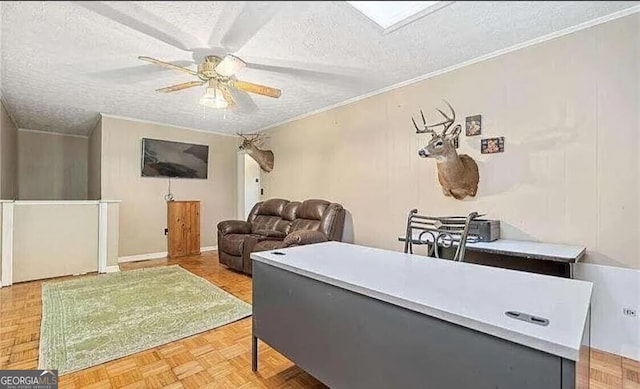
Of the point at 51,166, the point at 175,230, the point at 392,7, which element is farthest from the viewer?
the point at 51,166

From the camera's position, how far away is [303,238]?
11.1 ft

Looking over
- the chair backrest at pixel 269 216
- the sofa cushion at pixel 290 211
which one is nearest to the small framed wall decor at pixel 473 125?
the sofa cushion at pixel 290 211

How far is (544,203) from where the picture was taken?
7.72ft

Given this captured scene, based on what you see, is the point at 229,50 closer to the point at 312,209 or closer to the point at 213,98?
the point at 213,98

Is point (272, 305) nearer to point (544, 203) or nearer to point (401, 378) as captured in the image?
point (401, 378)

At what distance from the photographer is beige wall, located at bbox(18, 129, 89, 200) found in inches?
228

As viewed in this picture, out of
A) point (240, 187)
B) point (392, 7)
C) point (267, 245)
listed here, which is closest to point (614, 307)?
point (392, 7)

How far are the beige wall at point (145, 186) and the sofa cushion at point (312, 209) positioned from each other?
7.70 feet

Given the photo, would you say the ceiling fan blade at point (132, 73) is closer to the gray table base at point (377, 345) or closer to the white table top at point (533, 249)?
the gray table base at point (377, 345)

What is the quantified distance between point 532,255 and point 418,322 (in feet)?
4.41

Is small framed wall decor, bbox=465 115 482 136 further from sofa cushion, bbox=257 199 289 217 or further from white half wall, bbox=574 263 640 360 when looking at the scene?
sofa cushion, bbox=257 199 289 217

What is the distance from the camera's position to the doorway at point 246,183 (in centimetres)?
608

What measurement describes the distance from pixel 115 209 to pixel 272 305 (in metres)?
3.55

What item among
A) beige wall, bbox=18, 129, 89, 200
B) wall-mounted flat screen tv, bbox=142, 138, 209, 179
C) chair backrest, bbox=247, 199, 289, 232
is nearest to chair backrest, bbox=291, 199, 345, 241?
chair backrest, bbox=247, 199, 289, 232
